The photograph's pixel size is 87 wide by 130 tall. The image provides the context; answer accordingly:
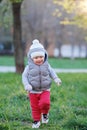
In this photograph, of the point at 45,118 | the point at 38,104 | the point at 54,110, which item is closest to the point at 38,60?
the point at 38,104

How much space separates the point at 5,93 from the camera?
11969 millimetres

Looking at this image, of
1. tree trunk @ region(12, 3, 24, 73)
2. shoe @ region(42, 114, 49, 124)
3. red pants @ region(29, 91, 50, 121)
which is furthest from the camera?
tree trunk @ region(12, 3, 24, 73)

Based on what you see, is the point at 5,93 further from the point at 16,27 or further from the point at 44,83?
the point at 16,27

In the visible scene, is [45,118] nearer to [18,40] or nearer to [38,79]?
[38,79]

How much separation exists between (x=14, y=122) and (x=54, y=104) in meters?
2.48

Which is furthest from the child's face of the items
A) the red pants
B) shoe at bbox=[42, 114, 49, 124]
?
shoe at bbox=[42, 114, 49, 124]

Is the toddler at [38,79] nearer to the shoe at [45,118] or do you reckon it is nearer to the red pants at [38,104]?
the red pants at [38,104]

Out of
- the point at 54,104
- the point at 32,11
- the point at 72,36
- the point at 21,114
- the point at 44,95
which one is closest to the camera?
the point at 44,95

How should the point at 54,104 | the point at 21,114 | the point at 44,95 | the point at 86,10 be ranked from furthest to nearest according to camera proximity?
1. the point at 86,10
2. the point at 54,104
3. the point at 21,114
4. the point at 44,95

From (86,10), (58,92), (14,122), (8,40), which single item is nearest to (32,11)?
(8,40)

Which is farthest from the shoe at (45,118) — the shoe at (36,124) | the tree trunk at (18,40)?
the tree trunk at (18,40)

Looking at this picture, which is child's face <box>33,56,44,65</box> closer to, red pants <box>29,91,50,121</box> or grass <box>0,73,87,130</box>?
red pants <box>29,91,50,121</box>

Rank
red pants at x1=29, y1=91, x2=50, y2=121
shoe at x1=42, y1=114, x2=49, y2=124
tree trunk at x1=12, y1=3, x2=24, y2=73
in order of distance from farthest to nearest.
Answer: tree trunk at x1=12, y1=3, x2=24, y2=73 < shoe at x1=42, y1=114, x2=49, y2=124 < red pants at x1=29, y1=91, x2=50, y2=121

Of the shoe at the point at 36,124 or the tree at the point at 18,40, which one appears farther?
the tree at the point at 18,40
